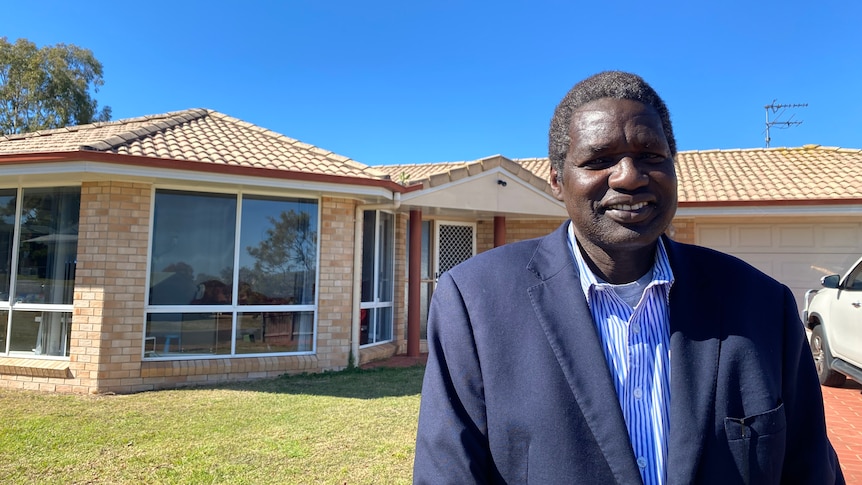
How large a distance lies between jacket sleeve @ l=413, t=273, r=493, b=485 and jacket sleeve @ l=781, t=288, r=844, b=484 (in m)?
0.77

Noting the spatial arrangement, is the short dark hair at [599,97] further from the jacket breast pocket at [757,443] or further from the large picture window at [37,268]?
the large picture window at [37,268]

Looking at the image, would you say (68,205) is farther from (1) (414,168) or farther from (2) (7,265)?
(1) (414,168)

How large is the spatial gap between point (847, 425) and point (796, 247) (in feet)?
18.5

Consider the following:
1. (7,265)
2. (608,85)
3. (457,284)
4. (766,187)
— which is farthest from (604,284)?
(766,187)

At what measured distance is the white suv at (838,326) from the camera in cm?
619

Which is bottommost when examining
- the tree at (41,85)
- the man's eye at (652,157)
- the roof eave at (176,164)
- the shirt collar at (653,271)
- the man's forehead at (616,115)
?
the shirt collar at (653,271)

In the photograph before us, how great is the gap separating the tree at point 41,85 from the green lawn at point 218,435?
24.0 m

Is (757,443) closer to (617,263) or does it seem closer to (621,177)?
(617,263)

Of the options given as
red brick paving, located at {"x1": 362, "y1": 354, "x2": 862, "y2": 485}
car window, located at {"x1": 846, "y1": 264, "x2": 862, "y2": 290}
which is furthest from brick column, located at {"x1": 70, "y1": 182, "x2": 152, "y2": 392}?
car window, located at {"x1": 846, "y1": 264, "x2": 862, "y2": 290}

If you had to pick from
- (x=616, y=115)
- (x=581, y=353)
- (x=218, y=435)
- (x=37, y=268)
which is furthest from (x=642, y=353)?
(x=37, y=268)

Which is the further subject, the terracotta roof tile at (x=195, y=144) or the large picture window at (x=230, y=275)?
the large picture window at (x=230, y=275)

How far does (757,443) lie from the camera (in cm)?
120

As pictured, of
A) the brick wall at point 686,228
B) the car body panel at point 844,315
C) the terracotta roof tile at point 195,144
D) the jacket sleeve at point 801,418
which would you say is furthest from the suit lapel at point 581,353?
the brick wall at point 686,228

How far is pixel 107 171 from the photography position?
21.3 feet
